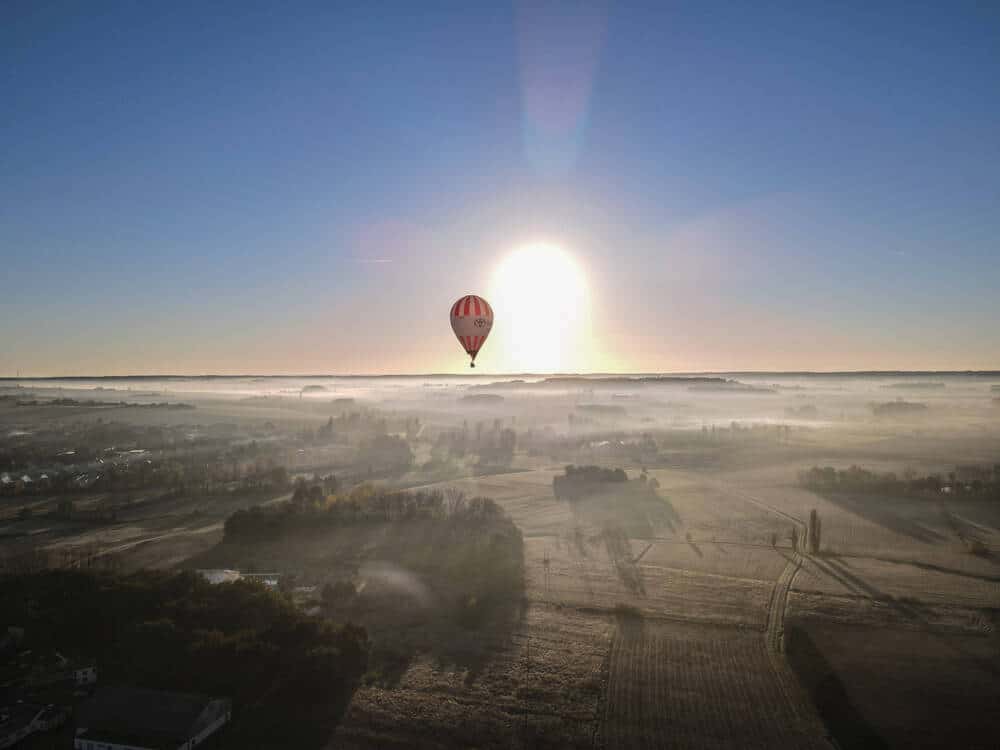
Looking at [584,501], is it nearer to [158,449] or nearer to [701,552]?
[701,552]

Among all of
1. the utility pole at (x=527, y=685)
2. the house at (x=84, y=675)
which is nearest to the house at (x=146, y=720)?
the house at (x=84, y=675)

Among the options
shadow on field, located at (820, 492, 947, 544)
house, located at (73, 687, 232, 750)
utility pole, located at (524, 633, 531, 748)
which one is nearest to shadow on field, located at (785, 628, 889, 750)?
utility pole, located at (524, 633, 531, 748)

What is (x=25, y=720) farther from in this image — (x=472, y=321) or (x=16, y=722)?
(x=472, y=321)

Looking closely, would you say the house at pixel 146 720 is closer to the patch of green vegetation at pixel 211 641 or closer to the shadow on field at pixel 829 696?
the patch of green vegetation at pixel 211 641

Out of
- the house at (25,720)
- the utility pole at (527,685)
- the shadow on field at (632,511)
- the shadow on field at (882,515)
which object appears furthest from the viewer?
the shadow on field at (632,511)

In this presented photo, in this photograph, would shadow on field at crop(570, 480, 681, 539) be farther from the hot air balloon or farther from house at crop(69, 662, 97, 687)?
house at crop(69, 662, 97, 687)

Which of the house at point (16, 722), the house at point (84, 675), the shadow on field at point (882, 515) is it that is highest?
the shadow on field at point (882, 515)

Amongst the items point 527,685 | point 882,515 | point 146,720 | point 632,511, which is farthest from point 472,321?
point 882,515
